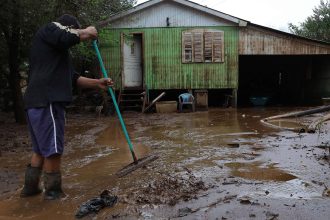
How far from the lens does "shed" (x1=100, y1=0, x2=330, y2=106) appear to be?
1717cm

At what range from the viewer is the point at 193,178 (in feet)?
15.1

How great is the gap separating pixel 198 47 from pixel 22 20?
9.02 meters

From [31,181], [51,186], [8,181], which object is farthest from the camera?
[8,181]

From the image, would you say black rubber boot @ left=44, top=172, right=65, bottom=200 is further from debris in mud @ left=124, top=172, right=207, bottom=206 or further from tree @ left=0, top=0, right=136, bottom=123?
tree @ left=0, top=0, right=136, bottom=123

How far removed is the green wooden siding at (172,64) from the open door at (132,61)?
28 cm

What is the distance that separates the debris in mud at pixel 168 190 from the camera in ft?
12.4

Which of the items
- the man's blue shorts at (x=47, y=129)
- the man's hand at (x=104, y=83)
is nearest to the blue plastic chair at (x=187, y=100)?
the man's hand at (x=104, y=83)

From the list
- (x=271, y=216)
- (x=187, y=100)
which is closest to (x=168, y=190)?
(x=271, y=216)

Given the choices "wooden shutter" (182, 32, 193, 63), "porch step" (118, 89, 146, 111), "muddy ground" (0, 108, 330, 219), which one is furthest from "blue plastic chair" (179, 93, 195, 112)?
"muddy ground" (0, 108, 330, 219)

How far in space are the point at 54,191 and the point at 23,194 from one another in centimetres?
39

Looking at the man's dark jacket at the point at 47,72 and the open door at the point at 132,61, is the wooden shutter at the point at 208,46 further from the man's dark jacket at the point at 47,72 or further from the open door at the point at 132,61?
the man's dark jacket at the point at 47,72

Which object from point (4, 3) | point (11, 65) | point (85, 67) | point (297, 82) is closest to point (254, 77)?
point (297, 82)

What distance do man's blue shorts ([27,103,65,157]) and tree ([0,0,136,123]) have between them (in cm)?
583

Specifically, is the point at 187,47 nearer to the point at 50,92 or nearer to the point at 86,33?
the point at 86,33
